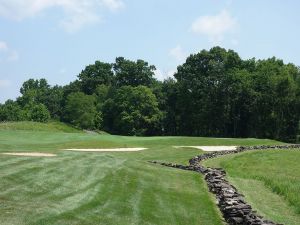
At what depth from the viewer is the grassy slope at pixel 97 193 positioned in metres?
13.4

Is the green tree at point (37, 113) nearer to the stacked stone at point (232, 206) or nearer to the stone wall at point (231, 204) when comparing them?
the stone wall at point (231, 204)

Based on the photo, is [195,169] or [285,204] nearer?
[285,204]

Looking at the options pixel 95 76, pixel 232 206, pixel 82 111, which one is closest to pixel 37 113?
pixel 82 111

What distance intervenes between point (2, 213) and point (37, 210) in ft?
3.38

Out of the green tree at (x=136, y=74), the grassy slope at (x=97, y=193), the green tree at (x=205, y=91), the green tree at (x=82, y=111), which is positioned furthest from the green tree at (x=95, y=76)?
the grassy slope at (x=97, y=193)

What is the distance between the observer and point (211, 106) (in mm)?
96312

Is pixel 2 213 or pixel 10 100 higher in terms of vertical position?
pixel 10 100

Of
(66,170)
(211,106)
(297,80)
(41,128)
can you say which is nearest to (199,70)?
(211,106)

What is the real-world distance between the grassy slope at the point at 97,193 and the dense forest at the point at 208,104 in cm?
6775

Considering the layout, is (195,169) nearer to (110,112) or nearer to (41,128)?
(41,128)

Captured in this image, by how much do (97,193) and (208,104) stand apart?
80.7 meters

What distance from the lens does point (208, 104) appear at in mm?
96500

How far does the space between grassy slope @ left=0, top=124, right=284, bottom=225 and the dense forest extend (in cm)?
6775

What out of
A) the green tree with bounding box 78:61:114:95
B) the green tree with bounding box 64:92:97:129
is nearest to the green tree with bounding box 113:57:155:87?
the green tree with bounding box 78:61:114:95
